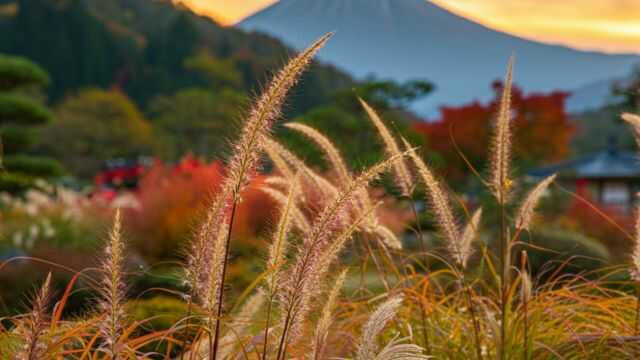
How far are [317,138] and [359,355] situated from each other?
3.69 feet

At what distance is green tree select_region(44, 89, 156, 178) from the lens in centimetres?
4172

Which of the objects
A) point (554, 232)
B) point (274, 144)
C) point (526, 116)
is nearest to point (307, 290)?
point (274, 144)

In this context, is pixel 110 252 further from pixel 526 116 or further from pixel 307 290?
pixel 526 116

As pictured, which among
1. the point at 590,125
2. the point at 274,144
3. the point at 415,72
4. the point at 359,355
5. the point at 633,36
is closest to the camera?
the point at 359,355

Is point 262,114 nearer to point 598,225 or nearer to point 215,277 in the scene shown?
point 215,277

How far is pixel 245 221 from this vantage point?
44.3ft

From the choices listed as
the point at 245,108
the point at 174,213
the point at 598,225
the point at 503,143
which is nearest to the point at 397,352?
the point at 503,143

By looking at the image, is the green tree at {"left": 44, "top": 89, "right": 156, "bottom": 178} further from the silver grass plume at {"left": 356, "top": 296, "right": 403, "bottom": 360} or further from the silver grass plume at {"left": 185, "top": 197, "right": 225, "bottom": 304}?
the silver grass plume at {"left": 356, "top": 296, "right": 403, "bottom": 360}

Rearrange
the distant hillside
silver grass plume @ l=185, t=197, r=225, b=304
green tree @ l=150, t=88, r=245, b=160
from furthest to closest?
the distant hillside → green tree @ l=150, t=88, r=245, b=160 → silver grass plume @ l=185, t=197, r=225, b=304

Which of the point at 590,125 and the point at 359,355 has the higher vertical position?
the point at 359,355

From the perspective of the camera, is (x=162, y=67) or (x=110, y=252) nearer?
(x=110, y=252)

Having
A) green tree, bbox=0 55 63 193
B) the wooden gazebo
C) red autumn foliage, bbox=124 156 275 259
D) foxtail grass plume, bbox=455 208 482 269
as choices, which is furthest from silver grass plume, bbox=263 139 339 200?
the wooden gazebo

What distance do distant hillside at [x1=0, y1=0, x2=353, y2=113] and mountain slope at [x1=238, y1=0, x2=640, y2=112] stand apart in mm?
5212

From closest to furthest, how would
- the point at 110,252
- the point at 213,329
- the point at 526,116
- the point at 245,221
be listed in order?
1. the point at 110,252
2. the point at 213,329
3. the point at 245,221
4. the point at 526,116
